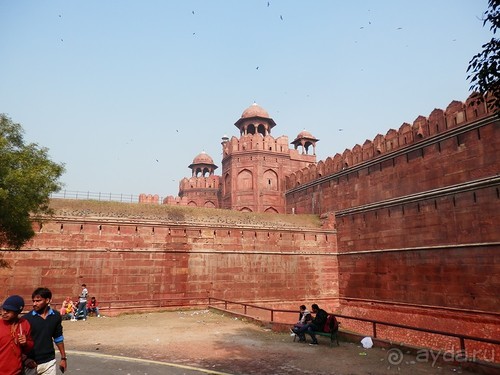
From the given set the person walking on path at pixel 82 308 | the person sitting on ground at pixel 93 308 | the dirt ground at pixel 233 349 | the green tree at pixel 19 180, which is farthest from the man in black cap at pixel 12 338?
the person sitting on ground at pixel 93 308

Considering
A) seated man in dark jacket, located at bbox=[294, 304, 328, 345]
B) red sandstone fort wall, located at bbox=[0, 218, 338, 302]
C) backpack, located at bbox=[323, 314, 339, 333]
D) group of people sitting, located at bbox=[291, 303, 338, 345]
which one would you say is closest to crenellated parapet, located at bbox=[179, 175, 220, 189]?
red sandstone fort wall, located at bbox=[0, 218, 338, 302]

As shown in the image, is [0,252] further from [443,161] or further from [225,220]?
[443,161]

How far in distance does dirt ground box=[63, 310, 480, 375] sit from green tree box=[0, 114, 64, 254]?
3.72 meters

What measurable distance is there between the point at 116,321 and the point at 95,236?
15.8 ft

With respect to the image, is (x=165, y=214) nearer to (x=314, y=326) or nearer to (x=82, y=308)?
(x=82, y=308)

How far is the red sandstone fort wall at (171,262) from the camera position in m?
15.4

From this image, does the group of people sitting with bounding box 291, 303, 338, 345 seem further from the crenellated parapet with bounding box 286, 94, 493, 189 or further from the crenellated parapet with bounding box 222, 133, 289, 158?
the crenellated parapet with bounding box 222, 133, 289, 158

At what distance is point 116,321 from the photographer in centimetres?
1308

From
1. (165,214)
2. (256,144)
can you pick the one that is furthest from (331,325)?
(256,144)

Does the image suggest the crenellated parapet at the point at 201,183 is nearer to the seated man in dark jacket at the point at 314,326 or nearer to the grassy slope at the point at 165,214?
the grassy slope at the point at 165,214

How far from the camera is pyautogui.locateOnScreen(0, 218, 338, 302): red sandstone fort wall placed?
1541 centimetres

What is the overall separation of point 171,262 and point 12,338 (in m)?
14.5

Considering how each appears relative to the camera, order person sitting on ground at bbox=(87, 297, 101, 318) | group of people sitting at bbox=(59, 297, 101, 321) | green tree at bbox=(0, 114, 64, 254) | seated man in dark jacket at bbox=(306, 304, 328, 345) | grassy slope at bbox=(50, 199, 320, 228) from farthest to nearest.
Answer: grassy slope at bbox=(50, 199, 320, 228)
person sitting on ground at bbox=(87, 297, 101, 318)
group of people sitting at bbox=(59, 297, 101, 321)
green tree at bbox=(0, 114, 64, 254)
seated man in dark jacket at bbox=(306, 304, 328, 345)

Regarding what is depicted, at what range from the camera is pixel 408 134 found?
18406 mm
